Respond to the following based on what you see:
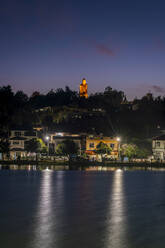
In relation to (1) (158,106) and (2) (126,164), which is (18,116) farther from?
(1) (158,106)

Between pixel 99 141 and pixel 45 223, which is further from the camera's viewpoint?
pixel 99 141

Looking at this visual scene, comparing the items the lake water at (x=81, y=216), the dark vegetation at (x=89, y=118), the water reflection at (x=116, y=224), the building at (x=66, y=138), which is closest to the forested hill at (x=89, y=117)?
the dark vegetation at (x=89, y=118)

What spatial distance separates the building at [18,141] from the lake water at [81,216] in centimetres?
4950

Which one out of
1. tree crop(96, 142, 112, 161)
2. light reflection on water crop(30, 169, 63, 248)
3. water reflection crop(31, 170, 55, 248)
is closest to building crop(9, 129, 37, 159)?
tree crop(96, 142, 112, 161)

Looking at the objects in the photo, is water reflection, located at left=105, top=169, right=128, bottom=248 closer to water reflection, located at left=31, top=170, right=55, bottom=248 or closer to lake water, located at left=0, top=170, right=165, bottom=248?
lake water, located at left=0, top=170, right=165, bottom=248

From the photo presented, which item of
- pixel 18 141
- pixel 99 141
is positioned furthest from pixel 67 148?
pixel 18 141

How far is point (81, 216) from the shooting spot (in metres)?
27.4

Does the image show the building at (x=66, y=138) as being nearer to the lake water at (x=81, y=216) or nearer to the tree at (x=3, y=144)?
the tree at (x=3, y=144)

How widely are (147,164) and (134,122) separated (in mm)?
46596

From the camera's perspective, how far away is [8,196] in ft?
124

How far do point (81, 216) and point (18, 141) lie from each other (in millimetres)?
73184

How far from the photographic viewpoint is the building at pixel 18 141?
97.7 metres

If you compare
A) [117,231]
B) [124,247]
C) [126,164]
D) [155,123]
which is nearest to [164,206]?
[117,231]

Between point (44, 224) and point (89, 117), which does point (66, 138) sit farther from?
point (44, 224)
